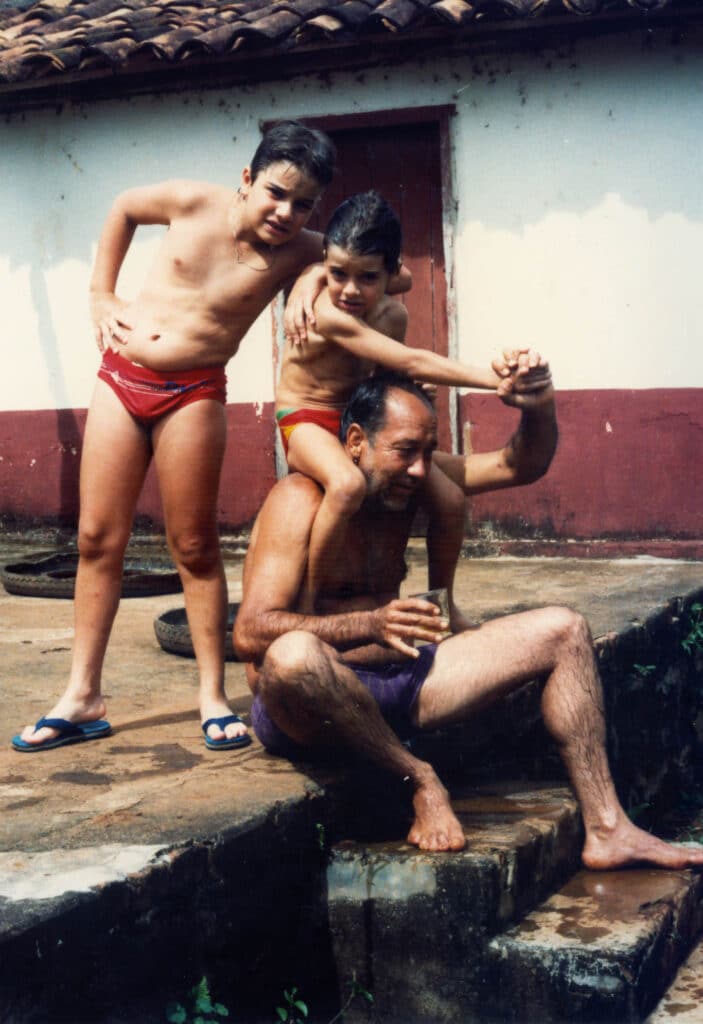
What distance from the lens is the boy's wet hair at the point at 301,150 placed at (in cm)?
393

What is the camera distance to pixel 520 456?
13.4ft

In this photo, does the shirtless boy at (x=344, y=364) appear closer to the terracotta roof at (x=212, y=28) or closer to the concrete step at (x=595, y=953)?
the concrete step at (x=595, y=953)

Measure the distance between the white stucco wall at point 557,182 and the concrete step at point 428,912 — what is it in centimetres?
466

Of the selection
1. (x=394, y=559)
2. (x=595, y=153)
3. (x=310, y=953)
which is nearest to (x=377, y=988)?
(x=310, y=953)

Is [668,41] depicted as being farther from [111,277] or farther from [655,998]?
[655,998]

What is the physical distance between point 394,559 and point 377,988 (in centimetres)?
121

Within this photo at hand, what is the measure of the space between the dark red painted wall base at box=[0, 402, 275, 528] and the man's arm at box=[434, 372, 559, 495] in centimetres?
434

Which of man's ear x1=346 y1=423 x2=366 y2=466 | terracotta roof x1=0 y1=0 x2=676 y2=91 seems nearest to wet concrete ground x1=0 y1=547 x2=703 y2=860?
man's ear x1=346 y1=423 x2=366 y2=466

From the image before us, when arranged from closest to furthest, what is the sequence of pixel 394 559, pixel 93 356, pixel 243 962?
pixel 243 962
pixel 394 559
pixel 93 356

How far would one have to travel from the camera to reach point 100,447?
4184 mm

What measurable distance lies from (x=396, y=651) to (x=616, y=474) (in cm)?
450

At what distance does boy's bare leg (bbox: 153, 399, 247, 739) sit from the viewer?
13.6 feet

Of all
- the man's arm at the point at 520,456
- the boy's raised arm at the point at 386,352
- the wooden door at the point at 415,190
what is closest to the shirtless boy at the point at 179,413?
the boy's raised arm at the point at 386,352

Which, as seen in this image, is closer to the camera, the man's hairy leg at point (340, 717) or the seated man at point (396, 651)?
the man's hairy leg at point (340, 717)
